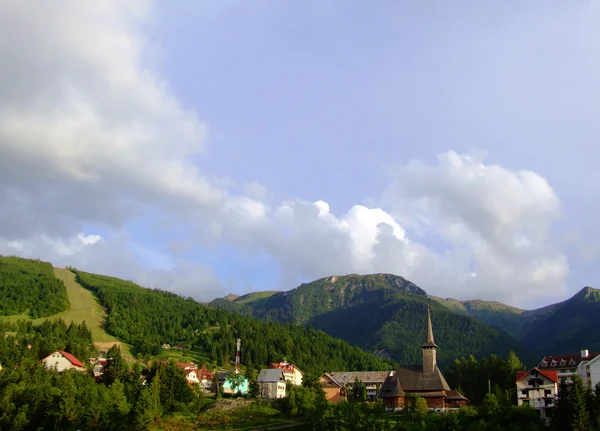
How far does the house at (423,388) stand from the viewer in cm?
9362

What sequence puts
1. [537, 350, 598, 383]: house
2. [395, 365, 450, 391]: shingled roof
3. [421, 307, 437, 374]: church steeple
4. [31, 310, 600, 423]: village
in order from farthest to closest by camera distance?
[421, 307, 437, 374]: church steeple, [537, 350, 598, 383]: house, [395, 365, 450, 391]: shingled roof, [31, 310, 600, 423]: village

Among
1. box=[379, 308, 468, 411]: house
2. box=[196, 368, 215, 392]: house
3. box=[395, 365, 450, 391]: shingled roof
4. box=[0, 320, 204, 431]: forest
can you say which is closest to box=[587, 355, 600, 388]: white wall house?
box=[379, 308, 468, 411]: house

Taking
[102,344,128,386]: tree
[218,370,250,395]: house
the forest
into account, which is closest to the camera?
the forest

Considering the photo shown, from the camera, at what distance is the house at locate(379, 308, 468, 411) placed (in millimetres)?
93625

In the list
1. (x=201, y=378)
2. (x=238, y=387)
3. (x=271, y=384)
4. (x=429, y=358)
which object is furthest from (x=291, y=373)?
(x=429, y=358)

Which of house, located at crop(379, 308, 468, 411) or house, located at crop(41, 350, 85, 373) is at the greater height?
house, located at crop(41, 350, 85, 373)

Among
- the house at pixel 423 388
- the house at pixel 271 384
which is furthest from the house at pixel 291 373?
the house at pixel 423 388

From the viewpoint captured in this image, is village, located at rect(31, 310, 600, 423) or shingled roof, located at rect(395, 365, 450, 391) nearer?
village, located at rect(31, 310, 600, 423)

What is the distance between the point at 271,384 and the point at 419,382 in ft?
101

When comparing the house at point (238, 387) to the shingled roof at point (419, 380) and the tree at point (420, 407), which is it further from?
the tree at point (420, 407)

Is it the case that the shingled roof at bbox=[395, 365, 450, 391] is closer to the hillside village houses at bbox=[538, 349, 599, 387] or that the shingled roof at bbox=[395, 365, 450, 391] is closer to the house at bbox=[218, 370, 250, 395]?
the hillside village houses at bbox=[538, 349, 599, 387]

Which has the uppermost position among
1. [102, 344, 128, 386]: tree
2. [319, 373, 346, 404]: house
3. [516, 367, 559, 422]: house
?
[102, 344, 128, 386]: tree

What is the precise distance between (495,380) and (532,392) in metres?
22.5

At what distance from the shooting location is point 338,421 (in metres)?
69.0
